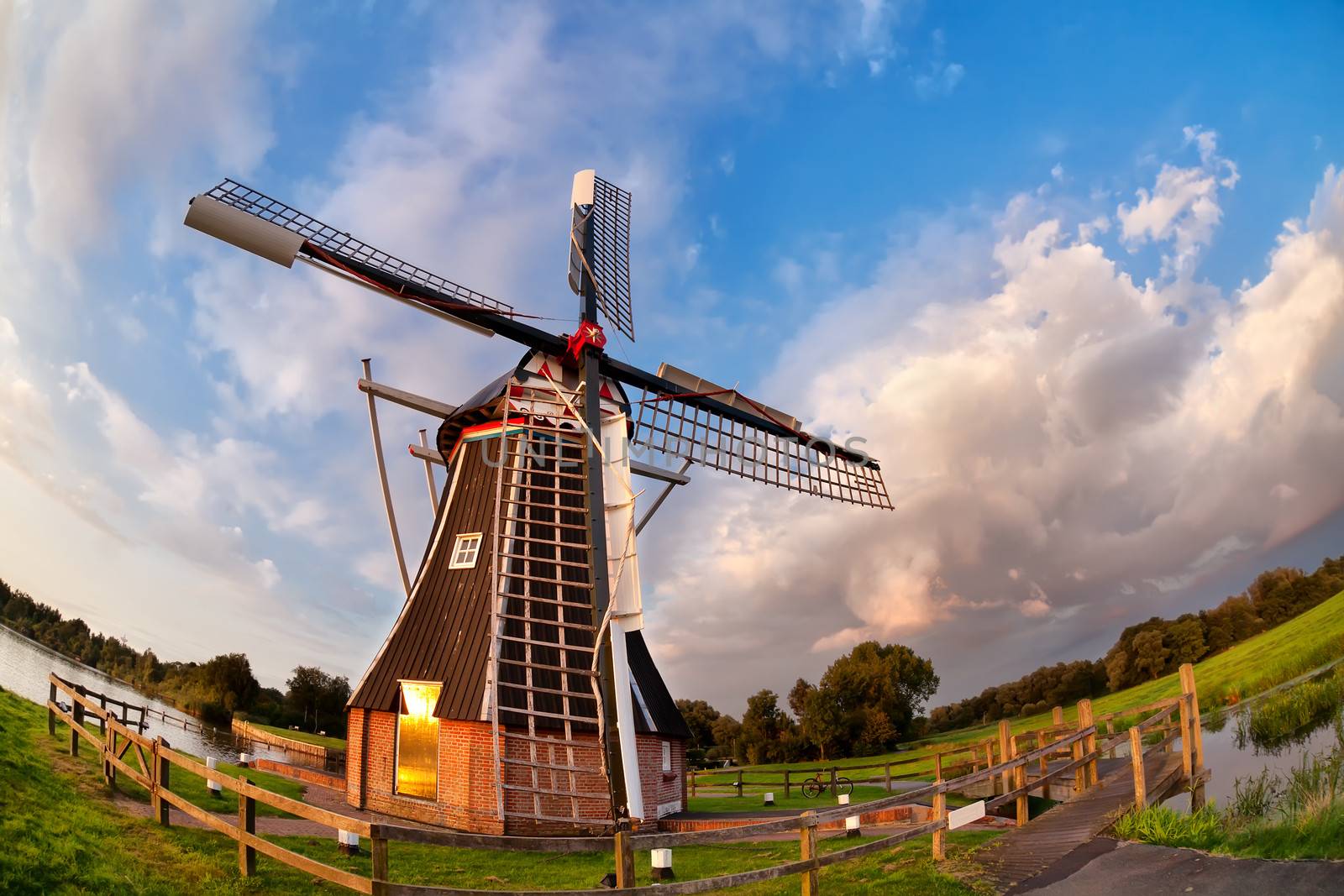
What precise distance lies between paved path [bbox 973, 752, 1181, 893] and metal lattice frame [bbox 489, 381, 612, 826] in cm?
551

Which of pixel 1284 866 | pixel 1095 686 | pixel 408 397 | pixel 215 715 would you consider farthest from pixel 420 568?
pixel 215 715

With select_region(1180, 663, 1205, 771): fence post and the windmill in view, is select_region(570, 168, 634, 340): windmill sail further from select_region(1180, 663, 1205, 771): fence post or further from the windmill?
select_region(1180, 663, 1205, 771): fence post

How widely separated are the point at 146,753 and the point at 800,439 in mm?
13241

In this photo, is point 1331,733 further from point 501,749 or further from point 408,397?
point 408,397

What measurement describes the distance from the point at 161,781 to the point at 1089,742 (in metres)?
11.8

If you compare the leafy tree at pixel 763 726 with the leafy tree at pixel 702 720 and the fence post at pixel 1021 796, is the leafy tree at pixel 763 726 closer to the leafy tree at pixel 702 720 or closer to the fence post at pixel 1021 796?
the leafy tree at pixel 702 720

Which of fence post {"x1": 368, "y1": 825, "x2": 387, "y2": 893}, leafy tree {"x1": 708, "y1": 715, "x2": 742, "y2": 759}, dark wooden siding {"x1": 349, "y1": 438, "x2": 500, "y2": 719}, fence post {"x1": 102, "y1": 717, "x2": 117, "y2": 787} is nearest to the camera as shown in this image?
fence post {"x1": 368, "y1": 825, "x2": 387, "y2": 893}

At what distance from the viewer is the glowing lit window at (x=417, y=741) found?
1305 centimetres

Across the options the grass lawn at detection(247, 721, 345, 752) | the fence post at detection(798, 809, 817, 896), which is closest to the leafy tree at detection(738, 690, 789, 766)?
the grass lawn at detection(247, 721, 345, 752)

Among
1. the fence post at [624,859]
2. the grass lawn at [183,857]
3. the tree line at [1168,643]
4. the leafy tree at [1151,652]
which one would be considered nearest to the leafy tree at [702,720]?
the tree line at [1168,643]

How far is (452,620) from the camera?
45.4 feet

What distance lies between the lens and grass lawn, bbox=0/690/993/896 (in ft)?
20.5

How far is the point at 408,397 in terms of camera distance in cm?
1574

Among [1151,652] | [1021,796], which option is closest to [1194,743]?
[1021,796]
